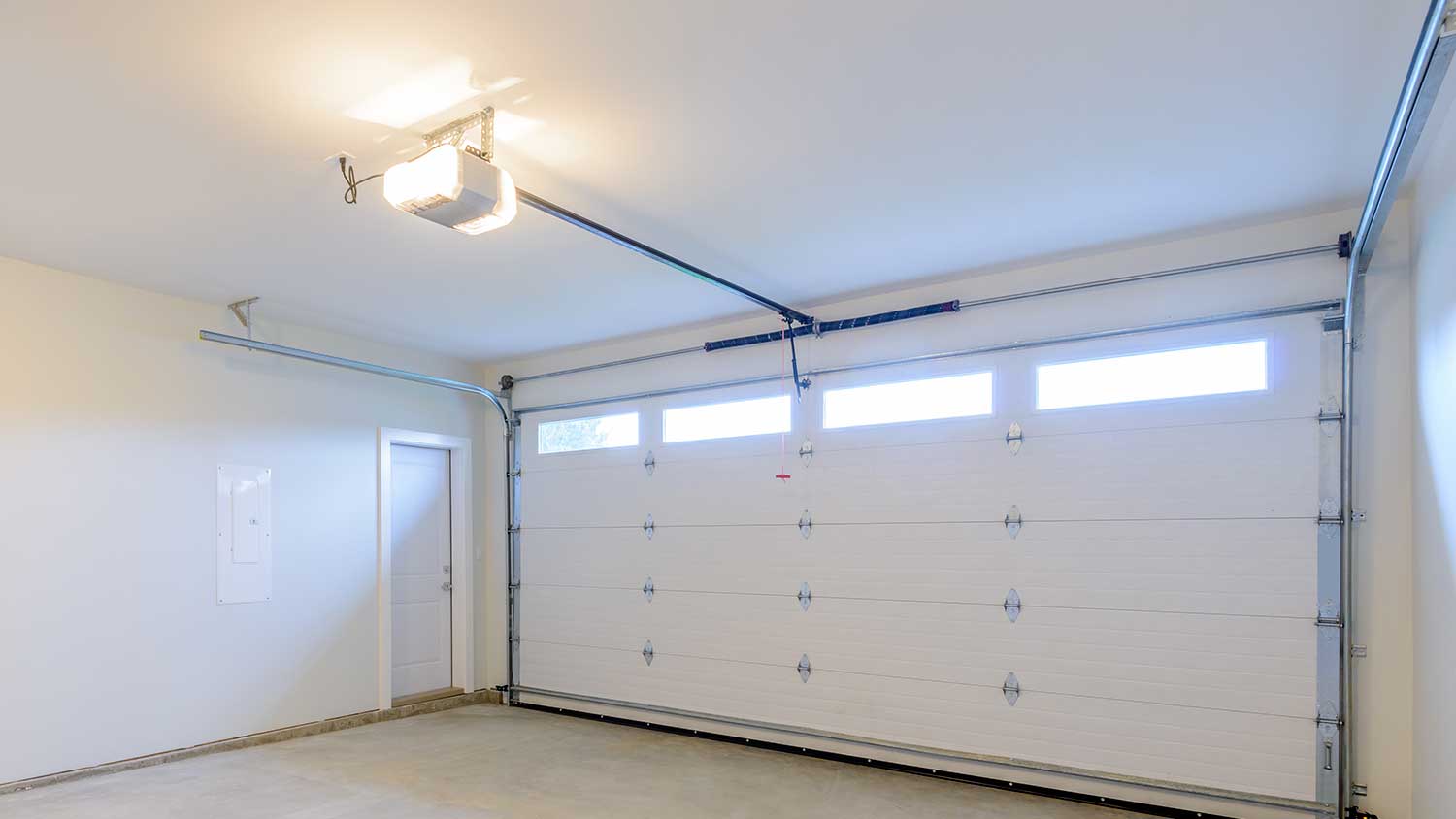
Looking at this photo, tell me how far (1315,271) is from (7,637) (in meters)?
6.90

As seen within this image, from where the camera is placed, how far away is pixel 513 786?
460 cm

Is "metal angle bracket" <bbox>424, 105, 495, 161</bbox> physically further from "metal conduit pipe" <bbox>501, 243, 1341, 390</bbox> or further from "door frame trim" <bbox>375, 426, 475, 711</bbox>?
"door frame trim" <bbox>375, 426, 475, 711</bbox>

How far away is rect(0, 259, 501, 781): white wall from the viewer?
4551 mm

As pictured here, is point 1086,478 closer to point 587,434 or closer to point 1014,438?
point 1014,438

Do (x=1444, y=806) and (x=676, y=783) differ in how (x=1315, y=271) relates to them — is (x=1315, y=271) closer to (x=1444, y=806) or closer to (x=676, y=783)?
(x=1444, y=806)

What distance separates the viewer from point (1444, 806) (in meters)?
2.88

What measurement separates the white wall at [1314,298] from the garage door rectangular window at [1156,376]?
0.20m

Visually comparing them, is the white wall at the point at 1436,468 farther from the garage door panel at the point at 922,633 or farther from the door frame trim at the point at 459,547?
the door frame trim at the point at 459,547

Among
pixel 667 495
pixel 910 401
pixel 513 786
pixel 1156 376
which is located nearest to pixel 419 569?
pixel 667 495

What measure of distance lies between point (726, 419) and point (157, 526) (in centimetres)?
364

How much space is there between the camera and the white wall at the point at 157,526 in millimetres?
4551

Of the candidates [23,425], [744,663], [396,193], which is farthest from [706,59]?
[23,425]

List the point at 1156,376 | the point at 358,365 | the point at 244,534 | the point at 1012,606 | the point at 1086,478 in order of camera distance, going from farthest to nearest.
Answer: the point at 358,365 → the point at 244,534 → the point at 1012,606 → the point at 1086,478 → the point at 1156,376

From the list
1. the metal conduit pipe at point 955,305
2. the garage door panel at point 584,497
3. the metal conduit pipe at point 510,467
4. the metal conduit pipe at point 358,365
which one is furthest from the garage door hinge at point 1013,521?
the metal conduit pipe at point 358,365
